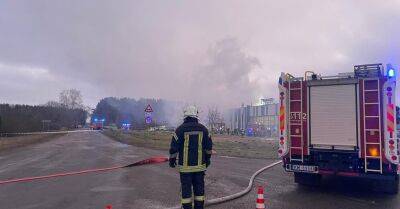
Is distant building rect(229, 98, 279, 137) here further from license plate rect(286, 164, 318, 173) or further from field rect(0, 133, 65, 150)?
license plate rect(286, 164, 318, 173)

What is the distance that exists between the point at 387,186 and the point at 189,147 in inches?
225

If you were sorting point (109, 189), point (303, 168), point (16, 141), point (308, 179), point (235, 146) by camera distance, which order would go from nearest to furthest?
1. point (109, 189)
2. point (303, 168)
3. point (308, 179)
4. point (235, 146)
5. point (16, 141)

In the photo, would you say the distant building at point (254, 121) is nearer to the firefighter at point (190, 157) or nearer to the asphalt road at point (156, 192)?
the asphalt road at point (156, 192)

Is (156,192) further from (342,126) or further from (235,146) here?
(235,146)

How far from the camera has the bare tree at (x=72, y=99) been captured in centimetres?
13175

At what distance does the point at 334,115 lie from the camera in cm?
969

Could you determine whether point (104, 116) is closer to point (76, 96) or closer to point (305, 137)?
point (76, 96)

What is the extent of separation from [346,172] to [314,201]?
1231 mm

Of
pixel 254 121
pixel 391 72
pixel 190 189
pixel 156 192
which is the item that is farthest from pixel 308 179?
pixel 254 121

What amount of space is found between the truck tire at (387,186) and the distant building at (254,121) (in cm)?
5064

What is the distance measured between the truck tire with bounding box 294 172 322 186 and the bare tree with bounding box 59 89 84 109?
128 m

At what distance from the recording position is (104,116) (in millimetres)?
107062

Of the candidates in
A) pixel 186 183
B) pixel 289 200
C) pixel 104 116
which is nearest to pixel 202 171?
pixel 186 183

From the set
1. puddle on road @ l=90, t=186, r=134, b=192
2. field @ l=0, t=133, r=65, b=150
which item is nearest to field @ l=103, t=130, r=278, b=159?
field @ l=0, t=133, r=65, b=150
